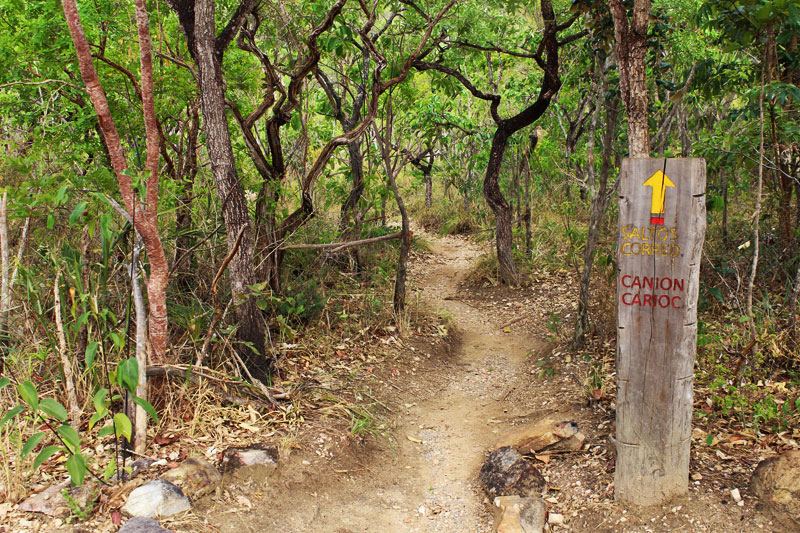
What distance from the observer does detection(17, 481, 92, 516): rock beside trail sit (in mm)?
2949

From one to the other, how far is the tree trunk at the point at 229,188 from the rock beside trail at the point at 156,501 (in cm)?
117

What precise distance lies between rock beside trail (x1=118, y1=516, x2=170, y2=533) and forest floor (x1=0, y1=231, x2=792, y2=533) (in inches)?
5.5

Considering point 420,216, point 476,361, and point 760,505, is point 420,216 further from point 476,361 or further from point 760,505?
Result: point 760,505

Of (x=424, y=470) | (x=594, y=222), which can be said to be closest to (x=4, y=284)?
(x=424, y=470)

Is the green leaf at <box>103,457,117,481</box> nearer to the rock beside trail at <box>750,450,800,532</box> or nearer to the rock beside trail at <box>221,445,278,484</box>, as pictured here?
the rock beside trail at <box>221,445,278,484</box>

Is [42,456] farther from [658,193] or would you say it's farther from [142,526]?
[658,193]

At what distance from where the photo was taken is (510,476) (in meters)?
3.70

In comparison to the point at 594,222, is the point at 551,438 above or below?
below

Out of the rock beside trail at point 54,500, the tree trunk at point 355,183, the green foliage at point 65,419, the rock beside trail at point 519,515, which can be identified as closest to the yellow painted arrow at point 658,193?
the rock beside trail at point 519,515

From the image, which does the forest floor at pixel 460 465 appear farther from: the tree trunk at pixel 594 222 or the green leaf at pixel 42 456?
the green leaf at pixel 42 456

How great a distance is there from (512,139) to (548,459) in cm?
604

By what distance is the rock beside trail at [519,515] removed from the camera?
327 cm

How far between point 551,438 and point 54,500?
2.87 m

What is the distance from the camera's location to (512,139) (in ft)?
29.7
